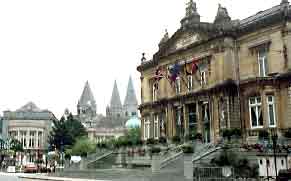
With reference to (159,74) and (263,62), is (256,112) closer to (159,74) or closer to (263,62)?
(263,62)

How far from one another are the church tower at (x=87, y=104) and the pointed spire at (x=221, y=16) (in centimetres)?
11962

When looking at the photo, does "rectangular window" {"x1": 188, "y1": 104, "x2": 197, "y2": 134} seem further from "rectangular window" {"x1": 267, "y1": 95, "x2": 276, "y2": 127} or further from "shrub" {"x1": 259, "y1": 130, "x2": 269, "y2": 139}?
"shrub" {"x1": 259, "y1": 130, "x2": 269, "y2": 139}

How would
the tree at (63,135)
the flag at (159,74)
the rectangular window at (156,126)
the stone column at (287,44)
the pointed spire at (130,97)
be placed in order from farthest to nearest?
the pointed spire at (130,97), the tree at (63,135), the rectangular window at (156,126), the flag at (159,74), the stone column at (287,44)

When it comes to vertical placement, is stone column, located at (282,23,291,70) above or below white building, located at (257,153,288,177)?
above

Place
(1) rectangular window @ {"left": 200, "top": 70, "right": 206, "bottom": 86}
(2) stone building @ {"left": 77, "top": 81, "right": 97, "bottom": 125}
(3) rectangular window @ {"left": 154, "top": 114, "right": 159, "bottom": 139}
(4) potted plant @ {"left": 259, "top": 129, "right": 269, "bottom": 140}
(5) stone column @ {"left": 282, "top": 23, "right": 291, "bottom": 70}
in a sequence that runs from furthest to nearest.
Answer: (2) stone building @ {"left": 77, "top": 81, "right": 97, "bottom": 125}
(3) rectangular window @ {"left": 154, "top": 114, "right": 159, "bottom": 139}
(1) rectangular window @ {"left": 200, "top": 70, "right": 206, "bottom": 86}
(5) stone column @ {"left": 282, "top": 23, "right": 291, "bottom": 70}
(4) potted plant @ {"left": 259, "top": 129, "right": 269, "bottom": 140}

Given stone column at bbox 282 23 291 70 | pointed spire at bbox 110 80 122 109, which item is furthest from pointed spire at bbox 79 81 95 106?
stone column at bbox 282 23 291 70

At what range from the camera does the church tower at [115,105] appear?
15945 centimetres

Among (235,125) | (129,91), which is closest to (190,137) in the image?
(235,125)

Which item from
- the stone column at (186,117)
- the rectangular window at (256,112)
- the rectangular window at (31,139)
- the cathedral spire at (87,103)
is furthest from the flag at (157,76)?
the cathedral spire at (87,103)

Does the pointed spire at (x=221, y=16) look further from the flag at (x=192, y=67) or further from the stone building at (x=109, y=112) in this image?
the stone building at (x=109, y=112)

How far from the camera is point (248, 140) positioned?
32469 mm

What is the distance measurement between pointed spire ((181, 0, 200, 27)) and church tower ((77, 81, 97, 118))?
115 m

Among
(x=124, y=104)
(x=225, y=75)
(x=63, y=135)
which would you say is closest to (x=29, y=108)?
(x=63, y=135)

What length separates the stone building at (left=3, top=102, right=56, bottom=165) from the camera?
121 m
